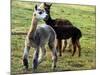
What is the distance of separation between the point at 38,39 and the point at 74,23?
19.1 inches

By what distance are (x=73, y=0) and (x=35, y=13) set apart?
0.50 meters

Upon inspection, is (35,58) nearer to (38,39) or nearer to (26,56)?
(26,56)

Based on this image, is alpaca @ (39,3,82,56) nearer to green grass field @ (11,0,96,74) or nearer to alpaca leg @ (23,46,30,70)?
green grass field @ (11,0,96,74)

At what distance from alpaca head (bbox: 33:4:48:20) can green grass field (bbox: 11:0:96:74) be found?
0.17 feet

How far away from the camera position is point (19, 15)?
2385 millimetres

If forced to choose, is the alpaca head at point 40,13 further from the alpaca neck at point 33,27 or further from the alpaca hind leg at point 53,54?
the alpaca hind leg at point 53,54

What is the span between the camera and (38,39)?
8.10ft

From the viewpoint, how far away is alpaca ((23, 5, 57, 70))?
242 centimetres

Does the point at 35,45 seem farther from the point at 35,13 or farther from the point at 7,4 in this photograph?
the point at 7,4

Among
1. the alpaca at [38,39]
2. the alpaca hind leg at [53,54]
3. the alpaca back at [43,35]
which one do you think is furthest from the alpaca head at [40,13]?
the alpaca hind leg at [53,54]

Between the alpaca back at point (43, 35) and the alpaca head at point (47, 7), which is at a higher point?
the alpaca head at point (47, 7)

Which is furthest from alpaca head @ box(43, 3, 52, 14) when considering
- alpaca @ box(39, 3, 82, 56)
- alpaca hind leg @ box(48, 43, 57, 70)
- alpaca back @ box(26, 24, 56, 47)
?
alpaca hind leg @ box(48, 43, 57, 70)

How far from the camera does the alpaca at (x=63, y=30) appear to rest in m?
2.51

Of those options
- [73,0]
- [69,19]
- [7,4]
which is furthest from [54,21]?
[7,4]
